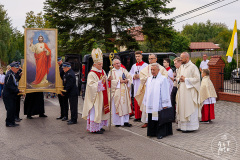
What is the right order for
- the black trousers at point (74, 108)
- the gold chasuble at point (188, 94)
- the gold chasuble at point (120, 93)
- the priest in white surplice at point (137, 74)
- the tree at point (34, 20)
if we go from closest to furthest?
the gold chasuble at point (188, 94) → the gold chasuble at point (120, 93) → the black trousers at point (74, 108) → the priest in white surplice at point (137, 74) → the tree at point (34, 20)

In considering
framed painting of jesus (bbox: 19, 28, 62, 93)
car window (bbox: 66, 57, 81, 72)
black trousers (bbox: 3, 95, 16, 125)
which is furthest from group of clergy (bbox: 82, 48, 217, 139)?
car window (bbox: 66, 57, 81, 72)

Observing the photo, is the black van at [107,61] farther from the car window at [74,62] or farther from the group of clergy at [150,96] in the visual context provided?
the car window at [74,62]

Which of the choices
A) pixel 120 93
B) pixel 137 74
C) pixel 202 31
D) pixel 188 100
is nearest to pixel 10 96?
pixel 120 93

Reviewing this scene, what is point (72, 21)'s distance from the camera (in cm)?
2498

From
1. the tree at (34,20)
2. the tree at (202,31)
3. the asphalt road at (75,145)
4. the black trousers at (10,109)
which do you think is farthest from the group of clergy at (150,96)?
the tree at (202,31)

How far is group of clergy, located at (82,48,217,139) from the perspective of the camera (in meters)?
8.37

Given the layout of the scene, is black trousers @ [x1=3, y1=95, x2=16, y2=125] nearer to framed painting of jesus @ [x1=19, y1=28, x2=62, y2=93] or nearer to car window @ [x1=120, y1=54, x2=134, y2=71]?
framed painting of jesus @ [x1=19, y1=28, x2=62, y2=93]

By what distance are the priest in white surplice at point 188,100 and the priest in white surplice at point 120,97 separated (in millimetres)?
1726

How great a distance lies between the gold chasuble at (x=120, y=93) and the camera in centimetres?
993

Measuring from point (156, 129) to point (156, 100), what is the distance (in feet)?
2.63

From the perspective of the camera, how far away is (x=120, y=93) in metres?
10.0

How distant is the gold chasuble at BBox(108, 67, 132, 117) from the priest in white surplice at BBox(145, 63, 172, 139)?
5.27ft

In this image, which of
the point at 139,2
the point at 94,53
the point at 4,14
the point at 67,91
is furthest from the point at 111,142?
the point at 4,14

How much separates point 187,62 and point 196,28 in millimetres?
104893
